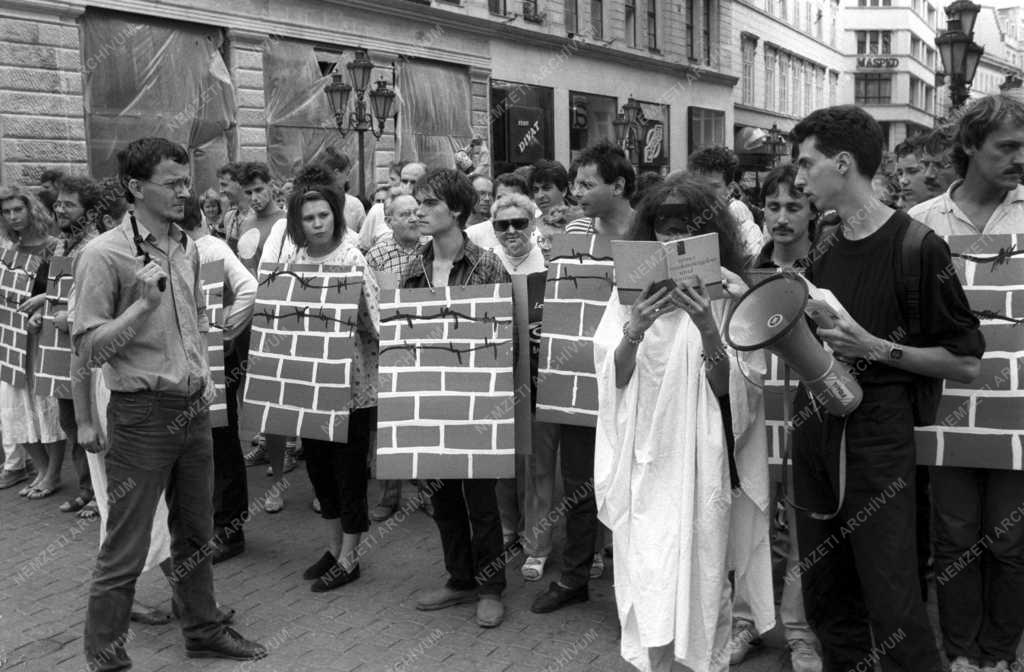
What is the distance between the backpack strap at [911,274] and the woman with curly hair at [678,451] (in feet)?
2.00

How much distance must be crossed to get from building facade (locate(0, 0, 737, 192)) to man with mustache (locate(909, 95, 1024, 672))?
11.0m

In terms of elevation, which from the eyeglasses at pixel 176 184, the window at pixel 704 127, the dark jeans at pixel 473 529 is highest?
the window at pixel 704 127

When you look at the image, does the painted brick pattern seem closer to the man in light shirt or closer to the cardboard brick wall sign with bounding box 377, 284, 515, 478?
the man in light shirt

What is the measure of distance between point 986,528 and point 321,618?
10.2ft

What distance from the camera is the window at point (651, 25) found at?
30.5 metres

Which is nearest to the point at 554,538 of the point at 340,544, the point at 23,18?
the point at 340,544

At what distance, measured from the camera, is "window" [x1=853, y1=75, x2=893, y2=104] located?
70250mm

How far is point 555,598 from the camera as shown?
4.89 m

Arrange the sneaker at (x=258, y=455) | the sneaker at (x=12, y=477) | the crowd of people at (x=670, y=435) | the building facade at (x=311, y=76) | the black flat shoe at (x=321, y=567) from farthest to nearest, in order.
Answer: the building facade at (x=311, y=76)
the sneaker at (x=258, y=455)
the sneaker at (x=12, y=477)
the black flat shoe at (x=321, y=567)
the crowd of people at (x=670, y=435)

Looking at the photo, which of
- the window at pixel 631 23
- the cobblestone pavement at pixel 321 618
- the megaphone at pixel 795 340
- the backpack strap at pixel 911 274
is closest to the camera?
the megaphone at pixel 795 340

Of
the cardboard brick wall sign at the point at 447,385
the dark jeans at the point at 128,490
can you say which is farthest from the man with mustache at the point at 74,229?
the cardboard brick wall sign at the point at 447,385

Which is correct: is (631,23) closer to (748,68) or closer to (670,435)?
(748,68)

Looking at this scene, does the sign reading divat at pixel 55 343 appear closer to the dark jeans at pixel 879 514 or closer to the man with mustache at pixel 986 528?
the dark jeans at pixel 879 514

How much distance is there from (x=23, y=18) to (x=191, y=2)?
298cm
